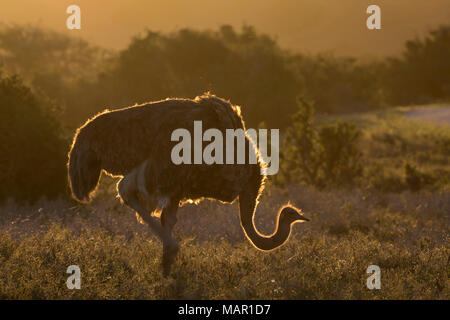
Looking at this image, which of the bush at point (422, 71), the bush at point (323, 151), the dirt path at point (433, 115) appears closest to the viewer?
the bush at point (323, 151)

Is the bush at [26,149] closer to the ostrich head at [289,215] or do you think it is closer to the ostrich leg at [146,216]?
the ostrich leg at [146,216]

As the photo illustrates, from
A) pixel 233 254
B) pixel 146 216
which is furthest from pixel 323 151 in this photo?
pixel 146 216

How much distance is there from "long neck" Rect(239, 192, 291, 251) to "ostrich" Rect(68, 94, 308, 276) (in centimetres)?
1

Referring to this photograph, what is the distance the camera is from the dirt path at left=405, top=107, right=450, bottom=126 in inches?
1159

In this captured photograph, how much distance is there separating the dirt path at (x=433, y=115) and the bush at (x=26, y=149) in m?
20.0

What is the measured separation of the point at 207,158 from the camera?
6301mm

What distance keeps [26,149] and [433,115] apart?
25436mm

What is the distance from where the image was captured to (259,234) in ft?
21.9

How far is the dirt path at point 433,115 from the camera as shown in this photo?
96.6ft

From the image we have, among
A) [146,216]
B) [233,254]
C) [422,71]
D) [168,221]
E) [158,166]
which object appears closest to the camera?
[158,166]

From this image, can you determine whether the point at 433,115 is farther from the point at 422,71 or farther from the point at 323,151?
the point at 422,71

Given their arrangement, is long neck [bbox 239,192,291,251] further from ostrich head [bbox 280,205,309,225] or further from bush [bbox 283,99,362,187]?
bush [bbox 283,99,362,187]

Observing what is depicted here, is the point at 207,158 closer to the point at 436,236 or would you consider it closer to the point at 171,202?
the point at 171,202

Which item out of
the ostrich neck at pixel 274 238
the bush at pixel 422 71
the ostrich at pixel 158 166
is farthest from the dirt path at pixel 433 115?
the ostrich at pixel 158 166
